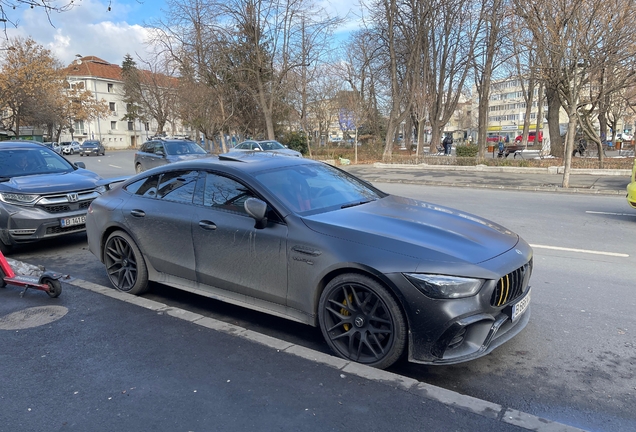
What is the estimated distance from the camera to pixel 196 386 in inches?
125

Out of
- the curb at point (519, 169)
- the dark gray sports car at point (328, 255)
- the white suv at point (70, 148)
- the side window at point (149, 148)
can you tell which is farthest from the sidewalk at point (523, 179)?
the white suv at point (70, 148)

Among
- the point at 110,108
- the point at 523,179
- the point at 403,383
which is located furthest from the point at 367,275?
the point at 110,108

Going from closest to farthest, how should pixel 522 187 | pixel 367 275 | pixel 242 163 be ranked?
pixel 367 275, pixel 242 163, pixel 522 187

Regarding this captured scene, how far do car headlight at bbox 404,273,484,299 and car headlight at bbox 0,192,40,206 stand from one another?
6.14 meters

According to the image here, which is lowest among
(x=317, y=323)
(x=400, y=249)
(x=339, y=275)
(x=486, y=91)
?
(x=317, y=323)

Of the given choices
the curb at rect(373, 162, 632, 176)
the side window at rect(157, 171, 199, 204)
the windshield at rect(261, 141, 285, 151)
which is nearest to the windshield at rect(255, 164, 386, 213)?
the side window at rect(157, 171, 199, 204)

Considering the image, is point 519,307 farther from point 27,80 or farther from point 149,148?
point 27,80

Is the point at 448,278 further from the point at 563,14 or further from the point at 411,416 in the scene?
the point at 563,14

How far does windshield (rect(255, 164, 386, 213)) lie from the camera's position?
167 inches

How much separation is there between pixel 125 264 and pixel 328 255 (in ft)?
9.11

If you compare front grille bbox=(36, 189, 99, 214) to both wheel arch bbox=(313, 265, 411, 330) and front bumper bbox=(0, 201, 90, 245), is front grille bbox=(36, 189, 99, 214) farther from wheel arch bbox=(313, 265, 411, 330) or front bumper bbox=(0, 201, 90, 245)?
wheel arch bbox=(313, 265, 411, 330)

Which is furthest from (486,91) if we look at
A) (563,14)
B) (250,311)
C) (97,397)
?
(97,397)

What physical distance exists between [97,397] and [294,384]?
1.27 m

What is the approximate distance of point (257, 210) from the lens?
12.9ft
